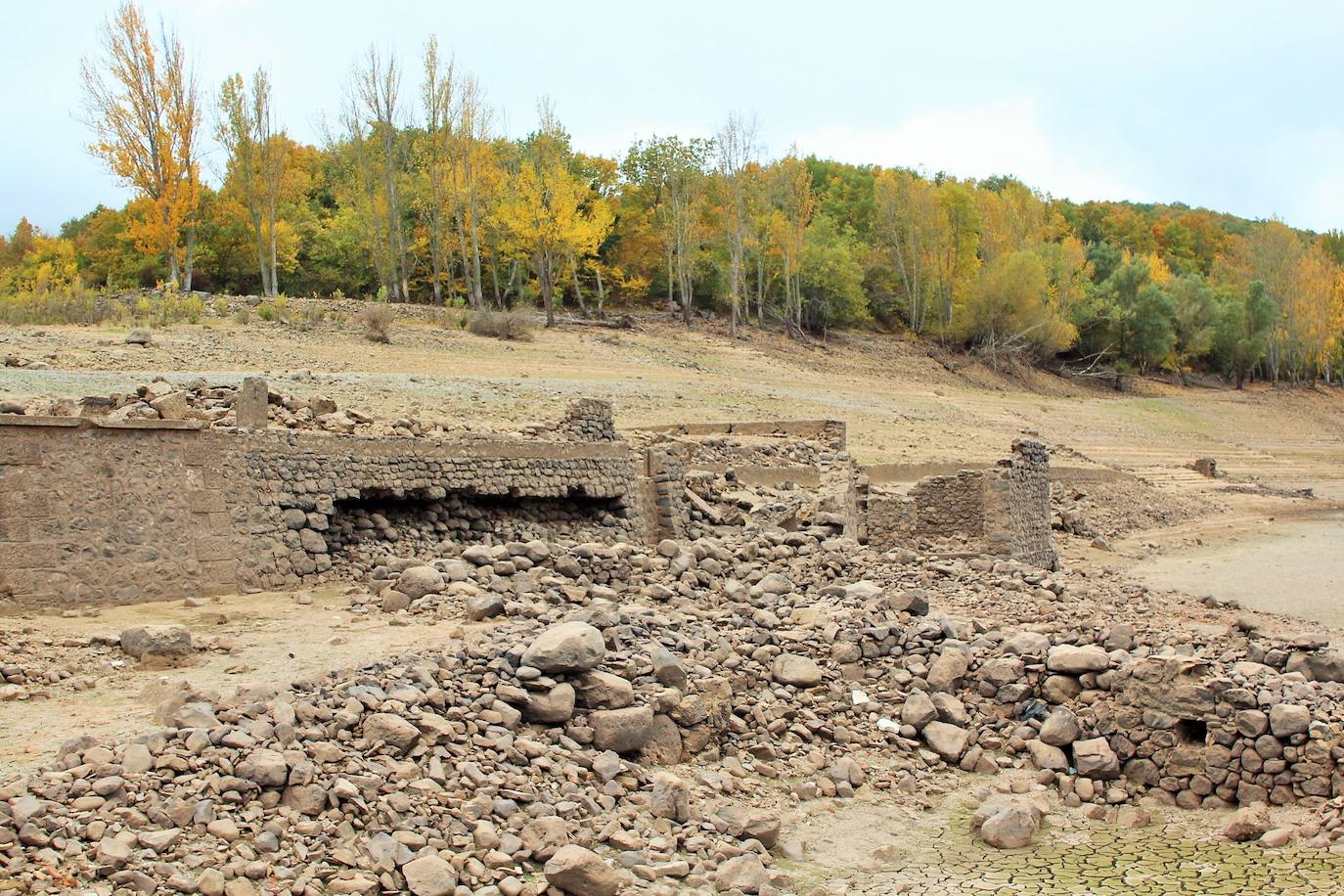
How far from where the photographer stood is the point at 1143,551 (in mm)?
22344

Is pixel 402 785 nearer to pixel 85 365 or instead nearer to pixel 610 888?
pixel 610 888

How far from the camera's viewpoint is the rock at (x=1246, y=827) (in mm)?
7426

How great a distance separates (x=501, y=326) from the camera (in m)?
35.7

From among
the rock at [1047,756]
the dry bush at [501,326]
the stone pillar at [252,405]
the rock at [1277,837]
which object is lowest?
the rock at [1047,756]

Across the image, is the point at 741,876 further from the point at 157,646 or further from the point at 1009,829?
the point at 157,646

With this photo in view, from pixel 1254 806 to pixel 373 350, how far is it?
82.7 ft

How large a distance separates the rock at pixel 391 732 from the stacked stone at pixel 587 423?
28.9 ft

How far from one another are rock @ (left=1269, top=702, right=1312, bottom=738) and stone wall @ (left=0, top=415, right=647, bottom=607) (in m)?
8.42

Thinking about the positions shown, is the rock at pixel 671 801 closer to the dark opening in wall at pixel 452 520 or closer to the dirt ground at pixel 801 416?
the dirt ground at pixel 801 416

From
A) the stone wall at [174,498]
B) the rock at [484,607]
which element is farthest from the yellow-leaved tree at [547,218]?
the rock at [484,607]

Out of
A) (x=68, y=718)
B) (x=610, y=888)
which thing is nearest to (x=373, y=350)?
(x=68, y=718)

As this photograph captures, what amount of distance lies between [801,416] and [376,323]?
10856 millimetres

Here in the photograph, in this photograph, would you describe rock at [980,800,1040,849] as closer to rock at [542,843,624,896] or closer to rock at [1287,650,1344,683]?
rock at [542,843,624,896]

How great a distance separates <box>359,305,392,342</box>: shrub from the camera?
31656mm
